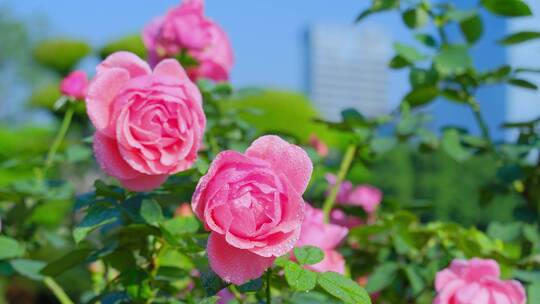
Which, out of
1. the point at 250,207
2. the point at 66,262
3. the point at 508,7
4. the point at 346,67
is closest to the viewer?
the point at 250,207

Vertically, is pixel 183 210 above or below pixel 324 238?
below

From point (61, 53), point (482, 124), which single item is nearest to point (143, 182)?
point (482, 124)

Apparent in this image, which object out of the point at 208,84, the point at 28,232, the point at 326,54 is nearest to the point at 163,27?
the point at 208,84

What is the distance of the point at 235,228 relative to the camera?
62cm

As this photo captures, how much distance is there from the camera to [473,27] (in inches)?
51.0

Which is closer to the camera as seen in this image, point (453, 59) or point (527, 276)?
point (527, 276)

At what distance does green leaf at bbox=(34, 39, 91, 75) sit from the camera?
15320 mm

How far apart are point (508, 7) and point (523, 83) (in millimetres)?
150

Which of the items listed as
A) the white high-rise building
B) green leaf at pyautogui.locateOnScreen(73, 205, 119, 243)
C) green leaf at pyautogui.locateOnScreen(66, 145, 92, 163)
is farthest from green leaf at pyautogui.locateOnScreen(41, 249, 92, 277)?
the white high-rise building

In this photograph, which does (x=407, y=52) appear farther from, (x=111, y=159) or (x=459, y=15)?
(x=111, y=159)

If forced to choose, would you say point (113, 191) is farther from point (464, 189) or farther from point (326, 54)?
point (326, 54)

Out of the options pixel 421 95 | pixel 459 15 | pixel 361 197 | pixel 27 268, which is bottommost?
pixel 361 197

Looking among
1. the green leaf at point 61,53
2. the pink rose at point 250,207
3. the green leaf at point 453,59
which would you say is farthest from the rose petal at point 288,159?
the green leaf at point 61,53

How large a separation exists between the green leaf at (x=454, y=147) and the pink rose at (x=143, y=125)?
1.98ft
